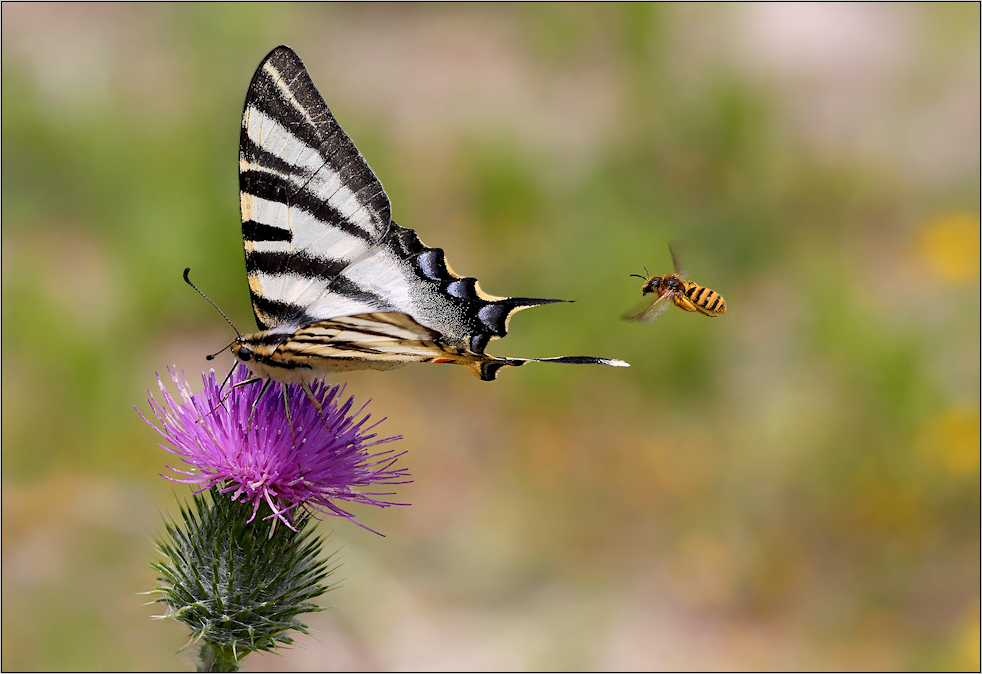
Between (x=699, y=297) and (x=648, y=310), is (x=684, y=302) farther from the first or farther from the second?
(x=648, y=310)

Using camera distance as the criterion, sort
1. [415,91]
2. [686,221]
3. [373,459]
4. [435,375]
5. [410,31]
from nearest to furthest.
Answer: [373,459], [435,375], [686,221], [415,91], [410,31]

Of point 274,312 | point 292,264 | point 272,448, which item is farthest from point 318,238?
point 272,448

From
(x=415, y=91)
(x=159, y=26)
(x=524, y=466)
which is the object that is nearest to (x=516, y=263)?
(x=524, y=466)

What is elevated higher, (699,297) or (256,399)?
(699,297)

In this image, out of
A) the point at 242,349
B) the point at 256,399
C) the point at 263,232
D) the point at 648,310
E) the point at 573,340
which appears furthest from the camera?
the point at 573,340

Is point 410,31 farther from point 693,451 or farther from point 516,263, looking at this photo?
point 693,451

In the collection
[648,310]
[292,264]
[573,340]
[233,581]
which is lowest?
[233,581]

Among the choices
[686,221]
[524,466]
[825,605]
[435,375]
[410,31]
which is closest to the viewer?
[825,605]
